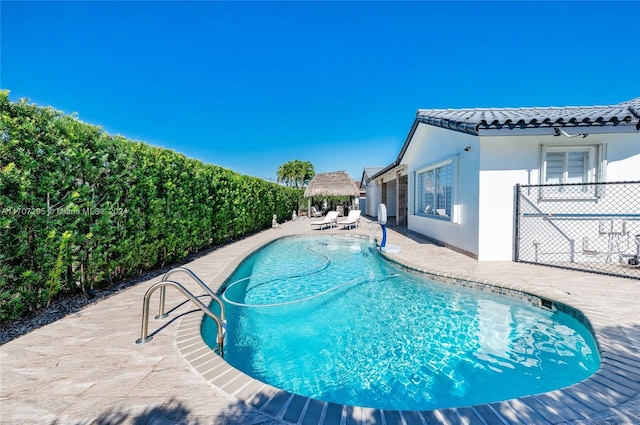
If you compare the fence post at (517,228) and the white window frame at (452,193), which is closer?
the fence post at (517,228)

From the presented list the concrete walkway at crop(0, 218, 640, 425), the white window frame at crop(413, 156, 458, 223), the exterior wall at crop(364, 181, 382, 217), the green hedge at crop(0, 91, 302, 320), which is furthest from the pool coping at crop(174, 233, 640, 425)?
the exterior wall at crop(364, 181, 382, 217)

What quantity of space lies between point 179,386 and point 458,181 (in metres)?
10.6

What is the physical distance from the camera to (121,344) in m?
4.06

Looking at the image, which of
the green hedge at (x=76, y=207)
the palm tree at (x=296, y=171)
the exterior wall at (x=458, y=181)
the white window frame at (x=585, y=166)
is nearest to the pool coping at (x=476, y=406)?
the green hedge at (x=76, y=207)

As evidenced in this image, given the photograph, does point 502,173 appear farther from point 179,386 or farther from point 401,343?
point 179,386

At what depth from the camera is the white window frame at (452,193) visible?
10.6m

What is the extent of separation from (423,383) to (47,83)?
21273 millimetres

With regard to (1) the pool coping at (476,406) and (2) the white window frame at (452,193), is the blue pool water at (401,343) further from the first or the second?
(2) the white window frame at (452,193)

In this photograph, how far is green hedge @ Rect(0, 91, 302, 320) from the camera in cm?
461

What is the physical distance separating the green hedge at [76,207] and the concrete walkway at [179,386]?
3.65 ft

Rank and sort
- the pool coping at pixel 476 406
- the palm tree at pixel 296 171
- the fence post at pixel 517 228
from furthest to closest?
1. the palm tree at pixel 296 171
2. the fence post at pixel 517 228
3. the pool coping at pixel 476 406

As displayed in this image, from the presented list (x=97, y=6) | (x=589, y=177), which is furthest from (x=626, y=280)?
(x=97, y=6)

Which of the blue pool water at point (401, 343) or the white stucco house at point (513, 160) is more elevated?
the white stucco house at point (513, 160)

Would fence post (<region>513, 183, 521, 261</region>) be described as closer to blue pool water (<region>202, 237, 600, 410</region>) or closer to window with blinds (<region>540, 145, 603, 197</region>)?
window with blinds (<region>540, 145, 603, 197</region>)
